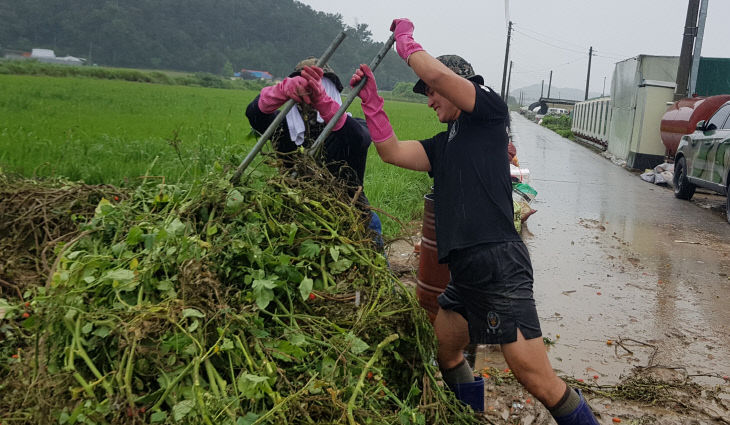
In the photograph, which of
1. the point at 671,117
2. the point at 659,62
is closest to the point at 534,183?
the point at 671,117

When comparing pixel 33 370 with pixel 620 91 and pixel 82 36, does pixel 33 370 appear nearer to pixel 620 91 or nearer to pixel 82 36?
pixel 620 91

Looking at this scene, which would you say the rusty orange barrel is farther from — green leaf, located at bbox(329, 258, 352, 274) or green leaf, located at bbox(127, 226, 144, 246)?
green leaf, located at bbox(127, 226, 144, 246)

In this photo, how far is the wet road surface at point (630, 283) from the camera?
14.5 feet

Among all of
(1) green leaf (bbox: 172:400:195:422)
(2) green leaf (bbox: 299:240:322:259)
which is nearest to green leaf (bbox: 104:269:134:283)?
(1) green leaf (bbox: 172:400:195:422)

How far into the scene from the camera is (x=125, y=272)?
7.28ft

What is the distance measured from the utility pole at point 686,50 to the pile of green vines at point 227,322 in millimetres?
16856

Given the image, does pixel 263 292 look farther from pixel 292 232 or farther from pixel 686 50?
pixel 686 50

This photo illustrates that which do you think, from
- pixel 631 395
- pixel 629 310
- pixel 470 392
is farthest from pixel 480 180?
pixel 629 310

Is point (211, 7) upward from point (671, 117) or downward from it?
upward

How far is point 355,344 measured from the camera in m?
2.29

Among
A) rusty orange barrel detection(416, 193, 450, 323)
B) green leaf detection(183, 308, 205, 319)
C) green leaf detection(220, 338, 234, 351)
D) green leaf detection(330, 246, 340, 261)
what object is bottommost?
rusty orange barrel detection(416, 193, 450, 323)

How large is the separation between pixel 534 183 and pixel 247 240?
39.7 feet

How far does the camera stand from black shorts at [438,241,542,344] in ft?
8.52

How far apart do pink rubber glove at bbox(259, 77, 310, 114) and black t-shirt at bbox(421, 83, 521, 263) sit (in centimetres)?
81
